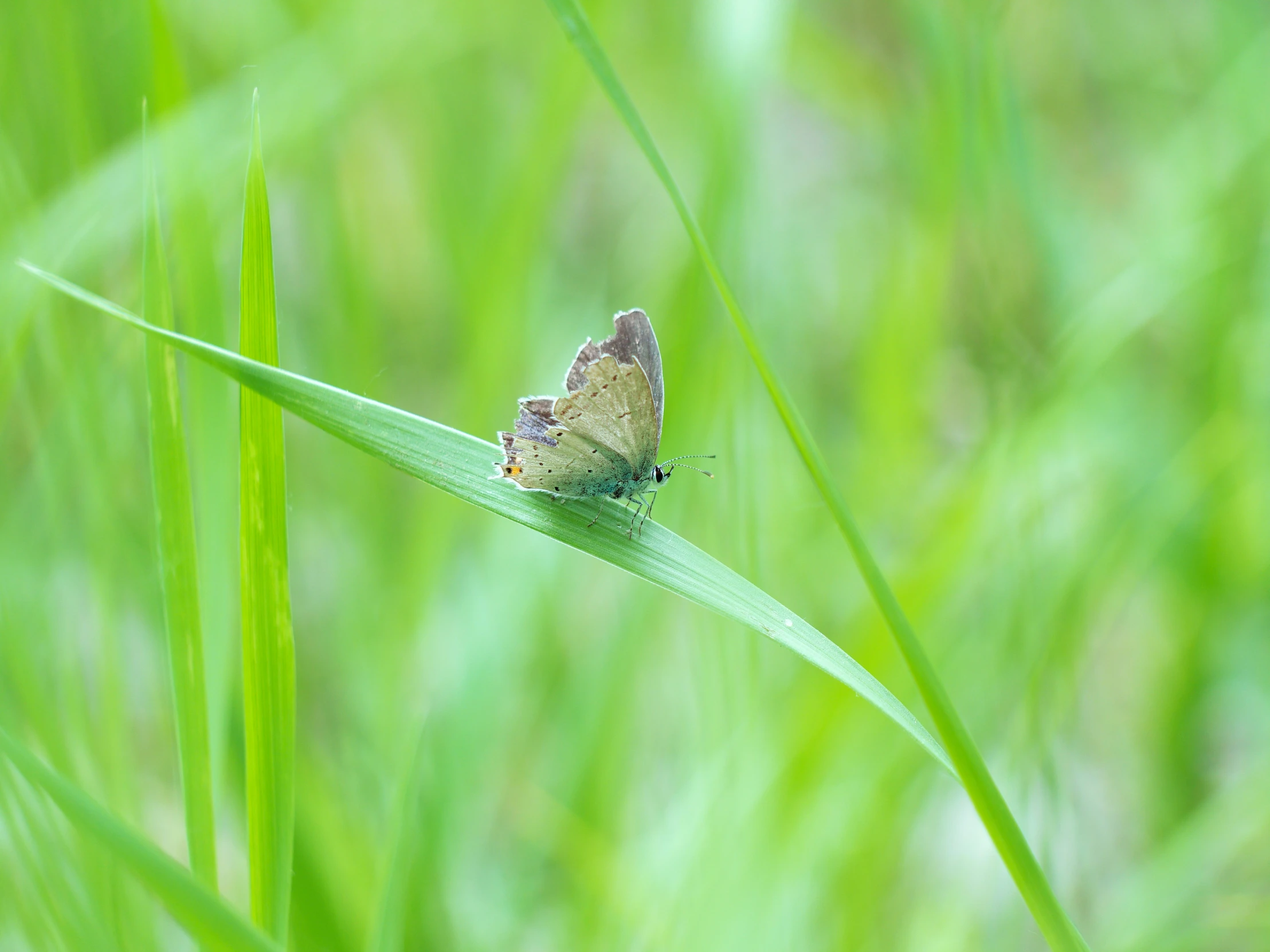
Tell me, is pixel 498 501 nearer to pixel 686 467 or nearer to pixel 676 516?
pixel 686 467

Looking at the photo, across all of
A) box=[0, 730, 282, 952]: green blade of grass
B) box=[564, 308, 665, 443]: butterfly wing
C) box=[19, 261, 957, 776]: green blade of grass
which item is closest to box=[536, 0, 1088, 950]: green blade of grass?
box=[19, 261, 957, 776]: green blade of grass

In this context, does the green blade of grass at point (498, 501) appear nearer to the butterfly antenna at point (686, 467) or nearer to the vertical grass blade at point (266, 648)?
the vertical grass blade at point (266, 648)

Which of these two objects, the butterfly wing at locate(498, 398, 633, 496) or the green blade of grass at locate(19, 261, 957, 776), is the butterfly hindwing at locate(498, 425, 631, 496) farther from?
the green blade of grass at locate(19, 261, 957, 776)

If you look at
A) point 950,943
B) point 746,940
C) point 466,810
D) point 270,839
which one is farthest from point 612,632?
point 270,839

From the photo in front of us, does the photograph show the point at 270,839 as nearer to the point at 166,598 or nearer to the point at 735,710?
the point at 166,598

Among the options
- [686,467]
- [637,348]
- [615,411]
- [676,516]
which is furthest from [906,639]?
[676,516]

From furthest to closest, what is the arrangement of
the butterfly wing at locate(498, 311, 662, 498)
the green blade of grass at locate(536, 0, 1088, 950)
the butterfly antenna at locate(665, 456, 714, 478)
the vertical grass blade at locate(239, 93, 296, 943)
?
1. the butterfly antenna at locate(665, 456, 714, 478)
2. the butterfly wing at locate(498, 311, 662, 498)
3. the vertical grass blade at locate(239, 93, 296, 943)
4. the green blade of grass at locate(536, 0, 1088, 950)
